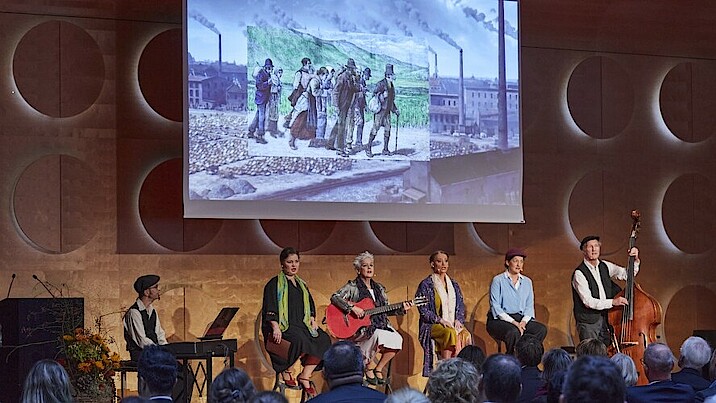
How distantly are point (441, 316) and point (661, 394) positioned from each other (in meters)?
4.37

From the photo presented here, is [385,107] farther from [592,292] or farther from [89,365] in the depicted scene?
[89,365]

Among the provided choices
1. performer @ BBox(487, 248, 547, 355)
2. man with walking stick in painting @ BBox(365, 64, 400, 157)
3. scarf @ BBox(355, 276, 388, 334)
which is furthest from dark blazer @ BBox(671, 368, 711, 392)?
man with walking stick in painting @ BBox(365, 64, 400, 157)

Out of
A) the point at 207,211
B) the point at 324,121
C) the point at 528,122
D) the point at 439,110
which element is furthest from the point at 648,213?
the point at 207,211

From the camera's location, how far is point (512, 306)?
8812 millimetres

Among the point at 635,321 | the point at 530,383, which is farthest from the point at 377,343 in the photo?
the point at 530,383

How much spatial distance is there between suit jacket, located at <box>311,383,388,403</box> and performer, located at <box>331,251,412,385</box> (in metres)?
4.19

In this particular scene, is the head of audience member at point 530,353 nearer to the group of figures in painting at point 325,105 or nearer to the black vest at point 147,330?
the black vest at point 147,330

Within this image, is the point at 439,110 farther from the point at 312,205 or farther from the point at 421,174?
the point at 312,205

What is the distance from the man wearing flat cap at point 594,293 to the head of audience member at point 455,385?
195 inches

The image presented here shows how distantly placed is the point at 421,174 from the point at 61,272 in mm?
3040

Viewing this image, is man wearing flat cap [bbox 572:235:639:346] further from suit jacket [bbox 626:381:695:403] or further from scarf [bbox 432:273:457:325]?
suit jacket [bbox 626:381:695:403]

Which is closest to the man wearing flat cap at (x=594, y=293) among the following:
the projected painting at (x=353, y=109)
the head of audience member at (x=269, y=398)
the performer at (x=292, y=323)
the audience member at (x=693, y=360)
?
the projected painting at (x=353, y=109)

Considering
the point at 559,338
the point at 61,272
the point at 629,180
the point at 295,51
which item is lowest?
the point at 559,338

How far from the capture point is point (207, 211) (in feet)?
28.4
